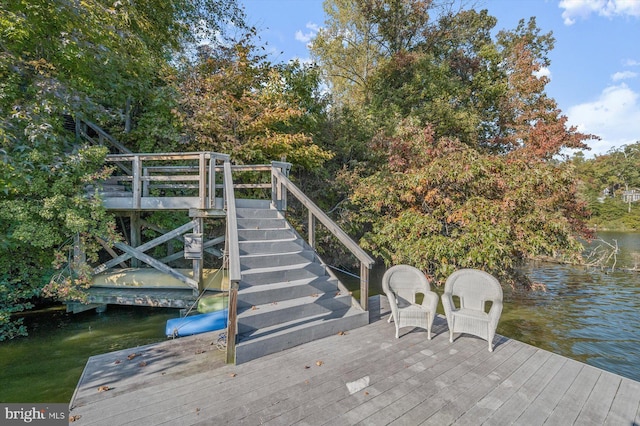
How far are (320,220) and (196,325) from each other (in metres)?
2.45

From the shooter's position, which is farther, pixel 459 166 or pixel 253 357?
pixel 459 166

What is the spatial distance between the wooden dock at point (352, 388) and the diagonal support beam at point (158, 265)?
2.99 m

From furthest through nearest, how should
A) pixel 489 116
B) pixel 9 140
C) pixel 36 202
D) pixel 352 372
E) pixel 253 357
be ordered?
1. pixel 489 116
2. pixel 36 202
3. pixel 9 140
4. pixel 253 357
5. pixel 352 372

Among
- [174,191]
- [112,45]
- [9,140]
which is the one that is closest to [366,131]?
[174,191]

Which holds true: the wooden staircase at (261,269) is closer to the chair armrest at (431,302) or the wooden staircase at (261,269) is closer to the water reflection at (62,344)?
the water reflection at (62,344)

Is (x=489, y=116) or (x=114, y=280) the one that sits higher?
(x=489, y=116)

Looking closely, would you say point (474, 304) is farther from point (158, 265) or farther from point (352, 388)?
point (158, 265)

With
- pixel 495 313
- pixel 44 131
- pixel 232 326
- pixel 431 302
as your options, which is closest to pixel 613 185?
pixel 495 313

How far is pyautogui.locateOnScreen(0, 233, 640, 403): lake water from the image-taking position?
409cm

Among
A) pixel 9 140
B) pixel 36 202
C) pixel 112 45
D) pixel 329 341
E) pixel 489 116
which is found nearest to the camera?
pixel 329 341

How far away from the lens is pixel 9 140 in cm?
459

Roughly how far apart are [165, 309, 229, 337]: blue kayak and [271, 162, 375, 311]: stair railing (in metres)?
1.89

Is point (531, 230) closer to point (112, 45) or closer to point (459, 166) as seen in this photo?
point (459, 166)

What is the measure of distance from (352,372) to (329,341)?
716mm
